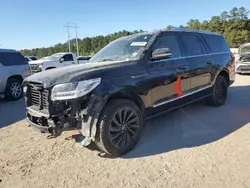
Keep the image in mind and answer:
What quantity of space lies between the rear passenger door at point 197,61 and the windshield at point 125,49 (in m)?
1.04

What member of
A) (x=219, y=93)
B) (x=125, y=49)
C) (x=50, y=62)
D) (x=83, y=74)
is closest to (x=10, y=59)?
(x=125, y=49)

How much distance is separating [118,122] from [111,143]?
13.2 inches

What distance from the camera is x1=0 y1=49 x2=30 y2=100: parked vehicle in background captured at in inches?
331

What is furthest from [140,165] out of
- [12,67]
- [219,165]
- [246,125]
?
[12,67]

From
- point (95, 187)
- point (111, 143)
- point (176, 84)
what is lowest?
point (95, 187)

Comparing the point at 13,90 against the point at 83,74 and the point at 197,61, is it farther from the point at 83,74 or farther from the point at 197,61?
the point at 197,61

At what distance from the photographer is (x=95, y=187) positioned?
2.89m

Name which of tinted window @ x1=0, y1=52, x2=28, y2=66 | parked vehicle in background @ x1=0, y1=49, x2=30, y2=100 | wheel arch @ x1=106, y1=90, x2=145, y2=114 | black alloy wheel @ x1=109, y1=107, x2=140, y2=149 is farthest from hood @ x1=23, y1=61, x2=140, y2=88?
tinted window @ x1=0, y1=52, x2=28, y2=66

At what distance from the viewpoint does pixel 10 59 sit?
878 centimetres

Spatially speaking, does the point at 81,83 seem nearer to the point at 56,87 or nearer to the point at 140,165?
the point at 56,87

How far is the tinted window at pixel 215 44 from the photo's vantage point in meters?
5.89

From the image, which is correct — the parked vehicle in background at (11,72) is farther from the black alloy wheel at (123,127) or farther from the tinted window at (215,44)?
the tinted window at (215,44)

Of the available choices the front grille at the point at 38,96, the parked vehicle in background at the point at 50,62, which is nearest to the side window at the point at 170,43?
the front grille at the point at 38,96

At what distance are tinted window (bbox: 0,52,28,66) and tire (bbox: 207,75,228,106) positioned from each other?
7.02 meters
